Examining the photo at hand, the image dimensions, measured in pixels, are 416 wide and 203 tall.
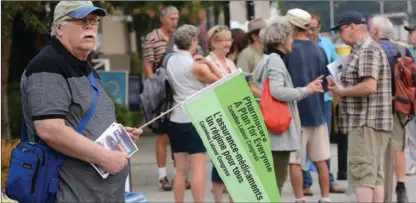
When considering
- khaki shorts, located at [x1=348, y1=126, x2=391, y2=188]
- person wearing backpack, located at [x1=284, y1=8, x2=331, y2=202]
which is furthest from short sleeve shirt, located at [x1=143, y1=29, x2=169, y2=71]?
khaki shorts, located at [x1=348, y1=126, x2=391, y2=188]

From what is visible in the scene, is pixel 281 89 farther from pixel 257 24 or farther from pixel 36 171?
pixel 36 171

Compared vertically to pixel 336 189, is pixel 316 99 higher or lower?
higher

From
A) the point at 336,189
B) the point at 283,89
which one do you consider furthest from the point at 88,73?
the point at 336,189

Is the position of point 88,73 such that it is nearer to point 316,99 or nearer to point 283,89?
point 283,89

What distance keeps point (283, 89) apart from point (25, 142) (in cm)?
380

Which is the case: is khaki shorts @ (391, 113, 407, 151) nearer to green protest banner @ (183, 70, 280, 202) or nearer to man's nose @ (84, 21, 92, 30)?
green protest banner @ (183, 70, 280, 202)

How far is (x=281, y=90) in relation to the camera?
841cm

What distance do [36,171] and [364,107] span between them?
158 inches

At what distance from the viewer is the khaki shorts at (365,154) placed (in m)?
8.23

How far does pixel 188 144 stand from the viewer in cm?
903

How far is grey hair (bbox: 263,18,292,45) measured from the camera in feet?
28.3

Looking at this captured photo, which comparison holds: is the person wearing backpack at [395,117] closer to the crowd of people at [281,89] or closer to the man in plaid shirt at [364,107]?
the crowd of people at [281,89]

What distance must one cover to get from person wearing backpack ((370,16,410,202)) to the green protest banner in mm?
2109

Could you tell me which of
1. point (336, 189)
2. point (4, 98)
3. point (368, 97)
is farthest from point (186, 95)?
point (4, 98)
